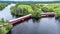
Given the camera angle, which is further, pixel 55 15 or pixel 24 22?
pixel 55 15

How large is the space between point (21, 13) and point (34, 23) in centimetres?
298

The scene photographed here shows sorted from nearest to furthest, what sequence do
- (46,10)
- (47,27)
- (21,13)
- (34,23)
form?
(47,27), (34,23), (21,13), (46,10)

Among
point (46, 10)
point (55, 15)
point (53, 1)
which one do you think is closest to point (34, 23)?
point (55, 15)

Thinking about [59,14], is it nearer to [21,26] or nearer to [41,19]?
[41,19]

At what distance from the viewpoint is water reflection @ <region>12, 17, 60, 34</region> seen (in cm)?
1242

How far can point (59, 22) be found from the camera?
1466 cm

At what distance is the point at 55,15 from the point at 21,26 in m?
3.98

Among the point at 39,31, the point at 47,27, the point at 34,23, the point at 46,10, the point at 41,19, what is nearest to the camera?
the point at 39,31

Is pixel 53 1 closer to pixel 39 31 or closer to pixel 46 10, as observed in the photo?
pixel 46 10

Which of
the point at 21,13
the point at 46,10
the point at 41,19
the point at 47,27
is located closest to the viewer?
the point at 47,27

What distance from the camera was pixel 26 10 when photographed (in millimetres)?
17562

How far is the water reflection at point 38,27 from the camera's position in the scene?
12420 mm

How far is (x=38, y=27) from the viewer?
13438 mm

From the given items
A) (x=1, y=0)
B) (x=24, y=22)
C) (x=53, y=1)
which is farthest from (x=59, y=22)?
(x=1, y=0)
